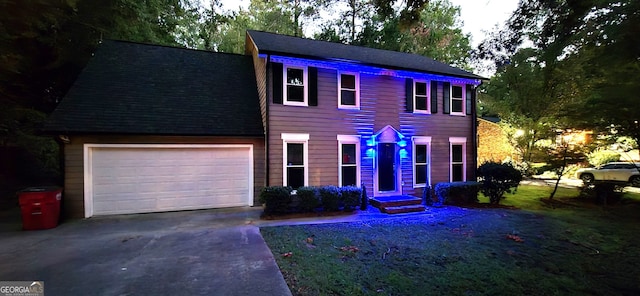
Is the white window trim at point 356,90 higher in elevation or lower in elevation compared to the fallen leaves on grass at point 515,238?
higher

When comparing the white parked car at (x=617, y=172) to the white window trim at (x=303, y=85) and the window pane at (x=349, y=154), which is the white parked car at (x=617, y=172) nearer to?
the window pane at (x=349, y=154)

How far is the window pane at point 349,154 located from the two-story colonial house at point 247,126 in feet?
0.12

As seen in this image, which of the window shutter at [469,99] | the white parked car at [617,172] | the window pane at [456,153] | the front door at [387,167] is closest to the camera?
the front door at [387,167]

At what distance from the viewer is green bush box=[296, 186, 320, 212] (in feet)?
27.1

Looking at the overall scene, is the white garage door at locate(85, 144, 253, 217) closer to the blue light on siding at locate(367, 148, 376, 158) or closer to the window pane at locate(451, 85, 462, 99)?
the blue light on siding at locate(367, 148, 376, 158)

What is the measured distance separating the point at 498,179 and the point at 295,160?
289 inches

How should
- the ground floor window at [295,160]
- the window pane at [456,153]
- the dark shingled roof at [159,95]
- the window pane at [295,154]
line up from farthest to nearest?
1. the window pane at [456,153]
2. the window pane at [295,154]
3. the ground floor window at [295,160]
4. the dark shingled roof at [159,95]

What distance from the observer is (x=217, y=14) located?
18.3m

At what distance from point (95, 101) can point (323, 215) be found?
24.9 feet

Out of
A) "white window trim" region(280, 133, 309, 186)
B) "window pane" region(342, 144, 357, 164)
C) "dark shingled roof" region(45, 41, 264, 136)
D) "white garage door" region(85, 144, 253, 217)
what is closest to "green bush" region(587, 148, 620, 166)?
"window pane" region(342, 144, 357, 164)

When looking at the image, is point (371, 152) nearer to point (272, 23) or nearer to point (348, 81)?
point (348, 81)

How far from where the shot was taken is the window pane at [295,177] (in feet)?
29.8

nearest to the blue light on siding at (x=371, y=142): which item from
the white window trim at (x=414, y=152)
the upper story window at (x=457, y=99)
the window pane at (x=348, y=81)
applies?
the white window trim at (x=414, y=152)

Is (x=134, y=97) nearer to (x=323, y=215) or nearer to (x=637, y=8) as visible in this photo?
(x=323, y=215)
